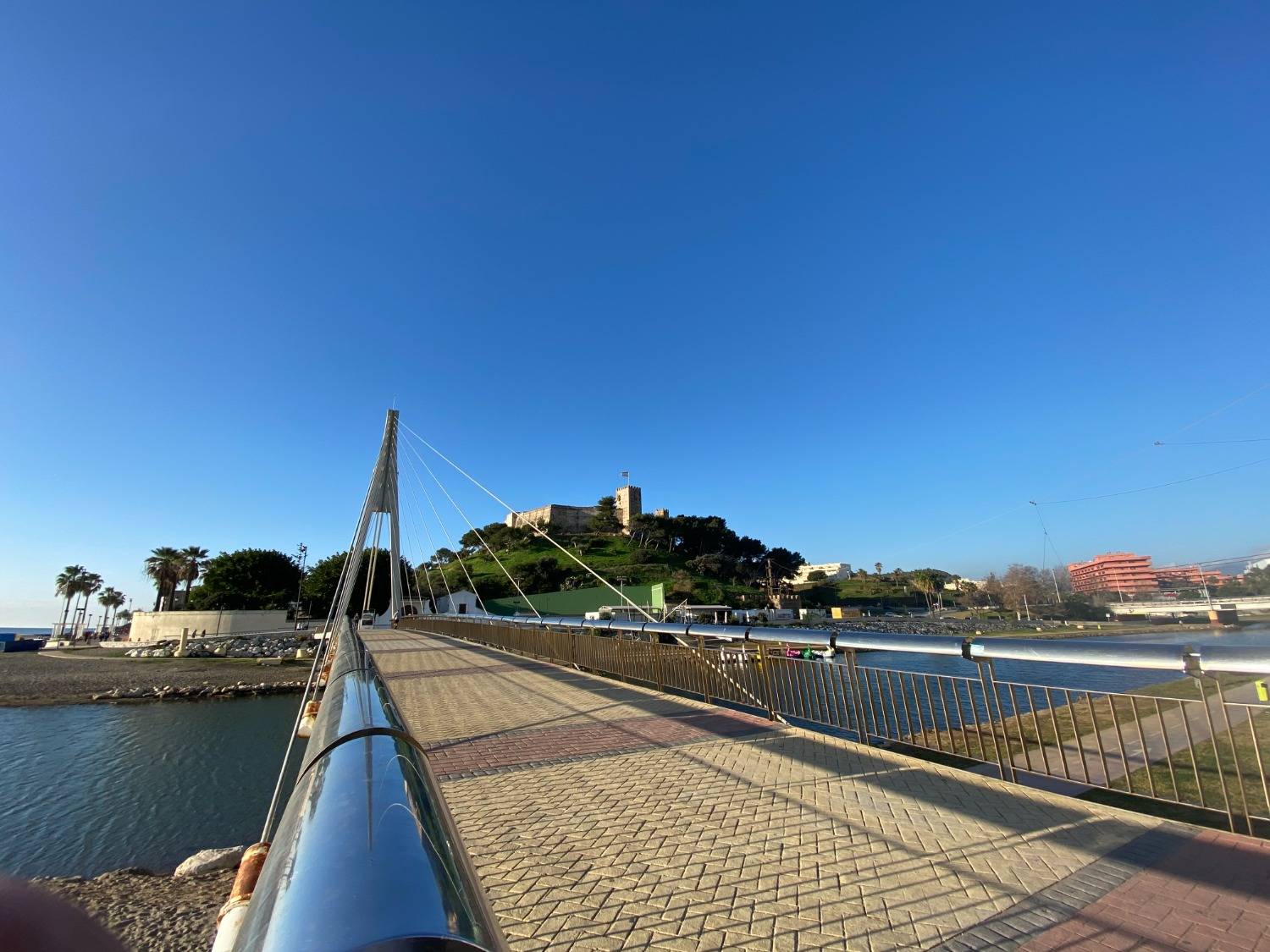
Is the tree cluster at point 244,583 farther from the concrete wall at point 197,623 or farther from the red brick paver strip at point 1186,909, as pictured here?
the red brick paver strip at point 1186,909

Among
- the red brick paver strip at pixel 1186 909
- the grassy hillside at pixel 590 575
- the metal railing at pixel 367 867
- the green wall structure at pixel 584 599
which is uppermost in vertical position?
the grassy hillside at pixel 590 575

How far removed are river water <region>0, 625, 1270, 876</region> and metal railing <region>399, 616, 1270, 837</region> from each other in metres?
0.46

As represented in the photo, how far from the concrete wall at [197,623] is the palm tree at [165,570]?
41.7 ft

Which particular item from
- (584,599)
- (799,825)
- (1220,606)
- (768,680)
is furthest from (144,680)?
(1220,606)

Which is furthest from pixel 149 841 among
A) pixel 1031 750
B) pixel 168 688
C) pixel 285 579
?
pixel 285 579

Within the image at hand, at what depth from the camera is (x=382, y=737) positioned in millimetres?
1478

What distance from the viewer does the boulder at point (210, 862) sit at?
25.1ft

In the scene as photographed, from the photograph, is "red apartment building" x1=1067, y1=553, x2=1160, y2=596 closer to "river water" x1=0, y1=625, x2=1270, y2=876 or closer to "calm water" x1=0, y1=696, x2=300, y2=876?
"river water" x1=0, y1=625, x2=1270, y2=876

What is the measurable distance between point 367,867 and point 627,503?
115139 mm

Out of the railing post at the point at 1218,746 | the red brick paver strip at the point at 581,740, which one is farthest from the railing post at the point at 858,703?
the railing post at the point at 1218,746

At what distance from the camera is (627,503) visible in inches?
4562

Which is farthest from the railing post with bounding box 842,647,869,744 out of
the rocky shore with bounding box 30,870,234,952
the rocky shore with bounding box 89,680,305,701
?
the rocky shore with bounding box 89,680,305,701

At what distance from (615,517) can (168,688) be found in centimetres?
8803

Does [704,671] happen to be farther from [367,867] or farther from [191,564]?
[191,564]
